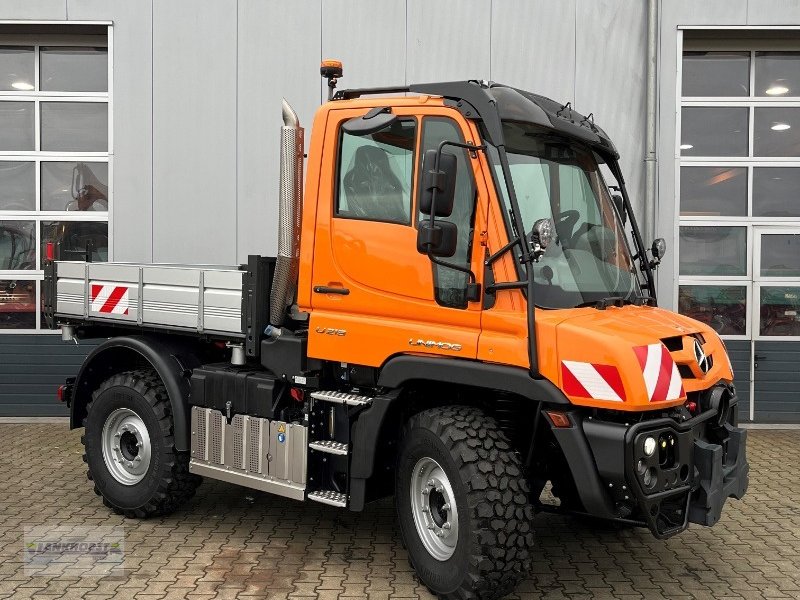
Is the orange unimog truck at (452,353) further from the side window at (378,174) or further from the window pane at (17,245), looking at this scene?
the window pane at (17,245)

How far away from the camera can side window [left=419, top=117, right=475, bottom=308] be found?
15.1 ft

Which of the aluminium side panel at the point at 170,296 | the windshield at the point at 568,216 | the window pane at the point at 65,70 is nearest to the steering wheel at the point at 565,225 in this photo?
the windshield at the point at 568,216

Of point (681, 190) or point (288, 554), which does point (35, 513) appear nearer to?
point (288, 554)

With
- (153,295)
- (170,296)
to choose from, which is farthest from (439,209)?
(153,295)

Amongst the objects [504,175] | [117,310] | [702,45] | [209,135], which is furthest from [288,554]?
[702,45]

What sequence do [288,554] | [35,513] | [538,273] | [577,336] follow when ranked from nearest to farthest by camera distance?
[577,336] < [538,273] < [288,554] < [35,513]

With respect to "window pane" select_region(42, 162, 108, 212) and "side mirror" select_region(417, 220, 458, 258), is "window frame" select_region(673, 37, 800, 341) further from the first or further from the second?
"window pane" select_region(42, 162, 108, 212)

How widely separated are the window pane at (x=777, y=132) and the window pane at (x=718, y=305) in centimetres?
176

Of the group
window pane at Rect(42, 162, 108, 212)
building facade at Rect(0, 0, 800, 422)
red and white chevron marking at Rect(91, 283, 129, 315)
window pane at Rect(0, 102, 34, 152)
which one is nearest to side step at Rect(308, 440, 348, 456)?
red and white chevron marking at Rect(91, 283, 129, 315)

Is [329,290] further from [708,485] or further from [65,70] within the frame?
[65,70]

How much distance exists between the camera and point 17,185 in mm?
10516

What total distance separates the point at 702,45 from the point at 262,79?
5356 mm

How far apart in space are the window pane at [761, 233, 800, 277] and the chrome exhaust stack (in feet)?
22.7

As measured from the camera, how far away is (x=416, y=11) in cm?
999
